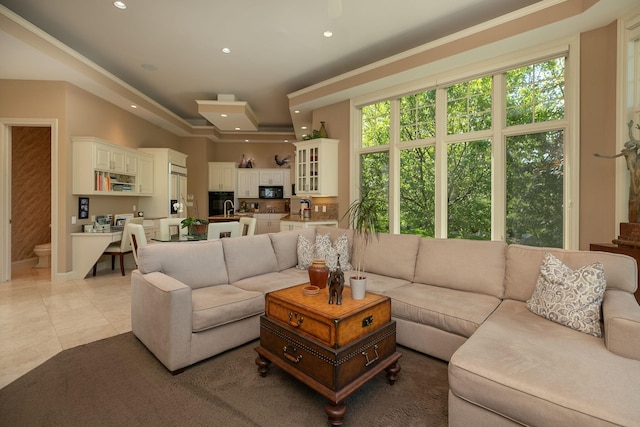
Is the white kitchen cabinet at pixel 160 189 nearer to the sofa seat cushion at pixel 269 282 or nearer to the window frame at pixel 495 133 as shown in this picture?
the window frame at pixel 495 133

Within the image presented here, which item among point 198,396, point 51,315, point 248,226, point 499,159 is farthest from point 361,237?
point 51,315

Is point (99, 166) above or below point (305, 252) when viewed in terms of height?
above

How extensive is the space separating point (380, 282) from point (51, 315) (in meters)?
3.67

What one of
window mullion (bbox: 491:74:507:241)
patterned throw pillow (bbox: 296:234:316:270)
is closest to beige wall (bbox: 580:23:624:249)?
window mullion (bbox: 491:74:507:241)

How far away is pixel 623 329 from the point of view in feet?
5.14

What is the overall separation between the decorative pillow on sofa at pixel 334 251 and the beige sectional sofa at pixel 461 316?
0.19 m

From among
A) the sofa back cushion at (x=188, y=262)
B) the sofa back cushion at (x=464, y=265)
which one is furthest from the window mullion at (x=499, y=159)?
the sofa back cushion at (x=188, y=262)

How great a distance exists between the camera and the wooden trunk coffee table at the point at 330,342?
1.73 m

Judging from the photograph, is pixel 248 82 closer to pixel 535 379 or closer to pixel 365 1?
pixel 365 1

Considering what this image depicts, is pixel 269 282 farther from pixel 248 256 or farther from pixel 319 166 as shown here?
pixel 319 166

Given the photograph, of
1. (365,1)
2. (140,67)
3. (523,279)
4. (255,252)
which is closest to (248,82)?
(140,67)

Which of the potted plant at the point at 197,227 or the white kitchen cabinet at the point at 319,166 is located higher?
the white kitchen cabinet at the point at 319,166

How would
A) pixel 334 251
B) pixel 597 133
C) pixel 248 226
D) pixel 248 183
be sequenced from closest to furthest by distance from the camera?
pixel 597 133, pixel 334 251, pixel 248 226, pixel 248 183

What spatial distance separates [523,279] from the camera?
97.2 inches
